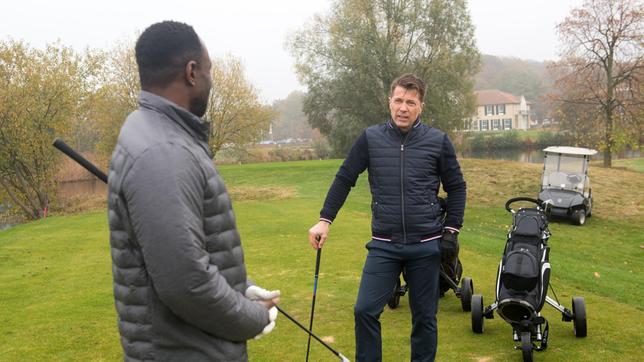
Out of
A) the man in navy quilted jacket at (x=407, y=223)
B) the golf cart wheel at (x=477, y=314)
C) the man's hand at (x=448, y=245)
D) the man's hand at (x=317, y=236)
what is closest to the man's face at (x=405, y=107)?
the man in navy quilted jacket at (x=407, y=223)

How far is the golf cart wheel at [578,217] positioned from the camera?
54.7ft

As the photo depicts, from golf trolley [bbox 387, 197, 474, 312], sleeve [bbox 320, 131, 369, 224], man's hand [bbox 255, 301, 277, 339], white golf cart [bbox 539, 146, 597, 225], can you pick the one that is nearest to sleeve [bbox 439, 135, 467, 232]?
sleeve [bbox 320, 131, 369, 224]

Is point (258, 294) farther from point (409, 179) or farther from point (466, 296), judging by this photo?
point (466, 296)

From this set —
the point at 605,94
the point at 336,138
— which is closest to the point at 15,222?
the point at 336,138

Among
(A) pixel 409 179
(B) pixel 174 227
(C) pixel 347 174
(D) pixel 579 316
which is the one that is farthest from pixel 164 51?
(D) pixel 579 316

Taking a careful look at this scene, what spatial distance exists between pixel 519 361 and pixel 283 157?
140 ft

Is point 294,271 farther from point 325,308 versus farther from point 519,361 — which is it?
point 519,361

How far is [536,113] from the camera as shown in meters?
125

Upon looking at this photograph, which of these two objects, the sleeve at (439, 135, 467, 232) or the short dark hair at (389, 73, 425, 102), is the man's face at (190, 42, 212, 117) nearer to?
the short dark hair at (389, 73, 425, 102)

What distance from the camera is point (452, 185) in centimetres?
446

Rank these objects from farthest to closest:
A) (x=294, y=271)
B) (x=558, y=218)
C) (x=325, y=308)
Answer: (x=558, y=218) → (x=294, y=271) → (x=325, y=308)

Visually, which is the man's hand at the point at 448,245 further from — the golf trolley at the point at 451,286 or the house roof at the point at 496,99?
the house roof at the point at 496,99

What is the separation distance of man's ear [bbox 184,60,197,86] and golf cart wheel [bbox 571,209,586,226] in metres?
16.6

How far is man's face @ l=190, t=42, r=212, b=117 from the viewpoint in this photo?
81.7 inches
